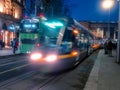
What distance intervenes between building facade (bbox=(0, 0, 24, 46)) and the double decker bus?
1309cm

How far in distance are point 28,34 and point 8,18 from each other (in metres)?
19.6

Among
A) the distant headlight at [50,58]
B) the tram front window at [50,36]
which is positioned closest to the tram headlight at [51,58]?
the distant headlight at [50,58]

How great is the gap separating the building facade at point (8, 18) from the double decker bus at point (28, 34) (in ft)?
42.9

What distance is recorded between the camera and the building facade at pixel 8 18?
47766 millimetres

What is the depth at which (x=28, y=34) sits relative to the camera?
3181 centimetres

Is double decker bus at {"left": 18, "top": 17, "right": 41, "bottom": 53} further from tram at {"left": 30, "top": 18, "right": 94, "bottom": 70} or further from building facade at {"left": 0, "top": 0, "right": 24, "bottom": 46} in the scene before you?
tram at {"left": 30, "top": 18, "right": 94, "bottom": 70}

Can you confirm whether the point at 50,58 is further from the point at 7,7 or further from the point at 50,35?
the point at 7,7

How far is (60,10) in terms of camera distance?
66.2 meters

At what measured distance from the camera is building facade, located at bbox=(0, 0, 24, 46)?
157 ft

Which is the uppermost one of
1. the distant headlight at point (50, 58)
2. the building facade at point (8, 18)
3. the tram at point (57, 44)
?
the building facade at point (8, 18)

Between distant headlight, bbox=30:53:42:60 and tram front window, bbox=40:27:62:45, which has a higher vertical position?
tram front window, bbox=40:27:62:45

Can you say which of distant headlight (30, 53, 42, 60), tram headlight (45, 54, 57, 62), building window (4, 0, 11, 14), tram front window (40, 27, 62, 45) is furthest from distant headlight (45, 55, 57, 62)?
building window (4, 0, 11, 14)

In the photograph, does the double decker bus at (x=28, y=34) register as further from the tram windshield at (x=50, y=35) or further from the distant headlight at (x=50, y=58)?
the distant headlight at (x=50, y=58)

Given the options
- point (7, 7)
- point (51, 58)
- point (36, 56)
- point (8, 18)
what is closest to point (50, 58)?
point (51, 58)
